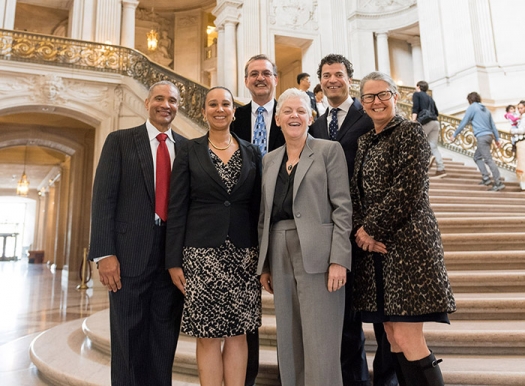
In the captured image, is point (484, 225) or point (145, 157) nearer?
point (145, 157)

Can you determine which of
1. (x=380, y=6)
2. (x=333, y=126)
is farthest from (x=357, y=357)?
(x=380, y=6)

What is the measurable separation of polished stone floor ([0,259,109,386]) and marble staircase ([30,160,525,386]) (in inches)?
7.2

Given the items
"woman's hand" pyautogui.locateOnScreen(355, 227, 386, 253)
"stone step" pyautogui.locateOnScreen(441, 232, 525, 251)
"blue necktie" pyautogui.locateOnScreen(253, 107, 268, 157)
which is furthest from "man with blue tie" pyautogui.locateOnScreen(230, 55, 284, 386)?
"stone step" pyautogui.locateOnScreen(441, 232, 525, 251)

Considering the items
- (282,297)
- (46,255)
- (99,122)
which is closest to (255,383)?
(282,297)

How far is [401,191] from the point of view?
1981mm

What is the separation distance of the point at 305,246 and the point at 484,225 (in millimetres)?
3786

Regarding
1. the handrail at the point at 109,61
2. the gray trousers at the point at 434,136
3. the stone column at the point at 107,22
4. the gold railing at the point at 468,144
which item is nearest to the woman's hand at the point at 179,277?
the handrail at the point at 109,61

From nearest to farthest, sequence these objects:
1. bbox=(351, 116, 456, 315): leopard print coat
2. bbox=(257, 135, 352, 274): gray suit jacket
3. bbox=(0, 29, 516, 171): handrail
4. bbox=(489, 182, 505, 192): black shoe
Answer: bbox=(351, 116, 456, 315): leopard print coat, bbox=(257, 135, 352, 274): gray suit jacket, bbox=(489, 182, 505, 192): black shoe, bbox=(0, 29, 516, 171): handrail

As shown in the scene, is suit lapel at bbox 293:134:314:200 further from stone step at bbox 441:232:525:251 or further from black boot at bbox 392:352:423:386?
stone step at bbox 441:232:525:251

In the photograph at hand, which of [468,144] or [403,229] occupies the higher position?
[468,144]

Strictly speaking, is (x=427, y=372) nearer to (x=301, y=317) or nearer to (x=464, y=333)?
(x=301, y=317)

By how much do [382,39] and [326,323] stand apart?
16411 mm

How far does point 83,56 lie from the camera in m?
10.1

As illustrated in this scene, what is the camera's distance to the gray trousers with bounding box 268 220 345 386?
2002 millimetres
